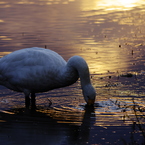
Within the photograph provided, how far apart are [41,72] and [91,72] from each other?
3.41 meters

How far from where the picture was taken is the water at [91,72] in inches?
303

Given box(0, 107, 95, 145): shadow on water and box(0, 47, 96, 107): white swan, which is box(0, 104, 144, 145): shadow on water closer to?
box(0, 107, 95, 145): shadow on water

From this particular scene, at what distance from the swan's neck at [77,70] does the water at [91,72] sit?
2.10 feet

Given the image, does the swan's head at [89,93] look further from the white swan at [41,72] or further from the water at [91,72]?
the water at [91,72]

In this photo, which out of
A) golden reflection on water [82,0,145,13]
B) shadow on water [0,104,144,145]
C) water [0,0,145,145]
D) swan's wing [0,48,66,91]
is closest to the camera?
shadow on water [0,104,144,145]

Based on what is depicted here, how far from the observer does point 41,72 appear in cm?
918

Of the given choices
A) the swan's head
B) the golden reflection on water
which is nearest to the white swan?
the swan's head

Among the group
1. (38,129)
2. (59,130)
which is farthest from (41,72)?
(59,130)

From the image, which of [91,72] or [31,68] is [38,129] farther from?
[91,72]

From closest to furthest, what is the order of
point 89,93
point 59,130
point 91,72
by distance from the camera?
point 59,130 → point 89,93 → point 91,72

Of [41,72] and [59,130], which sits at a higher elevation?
[41,72]

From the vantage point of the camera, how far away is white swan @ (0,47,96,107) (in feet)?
29.5

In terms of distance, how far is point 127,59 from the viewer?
46.2 ft

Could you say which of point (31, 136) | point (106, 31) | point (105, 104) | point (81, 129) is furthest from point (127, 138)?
point (106, 31)
